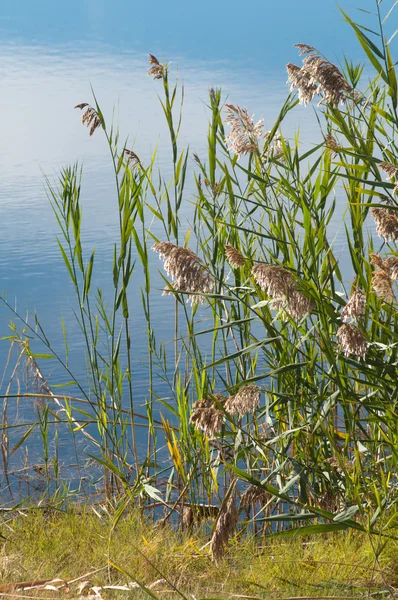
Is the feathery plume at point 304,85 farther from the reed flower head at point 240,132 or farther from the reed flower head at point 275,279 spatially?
the reed flower head at point 275,279

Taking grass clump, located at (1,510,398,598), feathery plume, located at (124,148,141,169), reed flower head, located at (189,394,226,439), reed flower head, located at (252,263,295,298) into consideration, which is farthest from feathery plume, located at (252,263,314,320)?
feathery plume, located at (124,148,141,169)

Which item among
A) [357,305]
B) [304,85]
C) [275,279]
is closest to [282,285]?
[275,279]

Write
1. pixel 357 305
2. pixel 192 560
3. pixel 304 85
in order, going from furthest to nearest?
1. pixel 192 560
2. pixel 304 85
3. pixel 357 305

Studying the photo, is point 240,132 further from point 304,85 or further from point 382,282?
point 382,282

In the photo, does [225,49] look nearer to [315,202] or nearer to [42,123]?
[42,123]

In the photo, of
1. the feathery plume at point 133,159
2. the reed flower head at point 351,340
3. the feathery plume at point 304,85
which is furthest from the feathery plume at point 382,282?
the feathery plume at point 133,159

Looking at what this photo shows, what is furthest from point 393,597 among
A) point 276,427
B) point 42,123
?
point 42,123

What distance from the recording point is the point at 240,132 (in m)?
1.83

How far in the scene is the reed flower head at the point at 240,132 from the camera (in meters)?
1.79

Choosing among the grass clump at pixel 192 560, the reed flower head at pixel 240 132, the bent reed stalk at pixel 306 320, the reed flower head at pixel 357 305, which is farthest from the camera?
the reed flower head at pixel 240 132

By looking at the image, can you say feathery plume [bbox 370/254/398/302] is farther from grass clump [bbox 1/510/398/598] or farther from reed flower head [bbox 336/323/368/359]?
grass clump [bbox 1/510/398/598]

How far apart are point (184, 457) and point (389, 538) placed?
63 centimetres

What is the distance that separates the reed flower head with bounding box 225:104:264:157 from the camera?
179 cm

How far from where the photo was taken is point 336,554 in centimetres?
179
